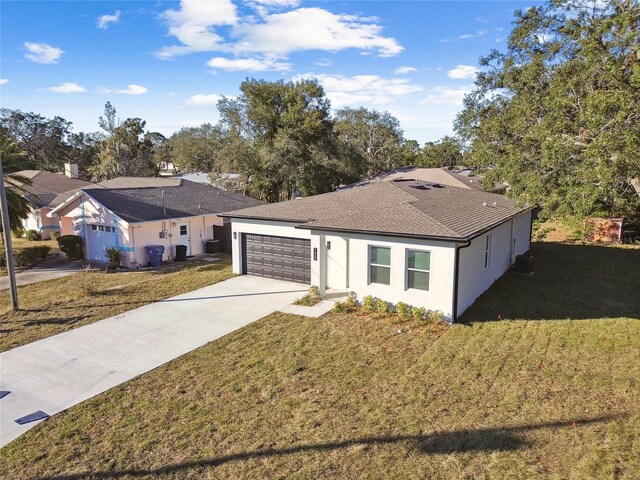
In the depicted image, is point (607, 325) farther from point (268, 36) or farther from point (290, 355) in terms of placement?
point (268, 36)

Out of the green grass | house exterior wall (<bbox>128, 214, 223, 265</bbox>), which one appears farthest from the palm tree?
the green grass

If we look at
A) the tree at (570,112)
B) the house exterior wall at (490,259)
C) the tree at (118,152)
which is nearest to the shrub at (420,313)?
the house exterior wall at (490,259)

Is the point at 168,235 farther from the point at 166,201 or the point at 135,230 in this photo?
the point at 166,201

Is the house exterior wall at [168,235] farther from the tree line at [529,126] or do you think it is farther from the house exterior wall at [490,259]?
the house exterior wall at [490,259]

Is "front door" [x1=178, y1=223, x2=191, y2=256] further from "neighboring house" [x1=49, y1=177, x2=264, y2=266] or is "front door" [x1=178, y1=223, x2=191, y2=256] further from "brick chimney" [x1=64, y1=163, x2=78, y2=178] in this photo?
"brick chimney" [x1=64, y1=163, x2=78, y2=178]

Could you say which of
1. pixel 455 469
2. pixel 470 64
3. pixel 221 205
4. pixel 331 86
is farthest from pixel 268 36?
pixel 331 86
